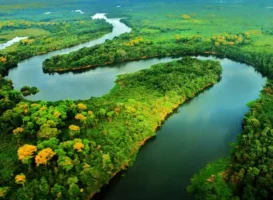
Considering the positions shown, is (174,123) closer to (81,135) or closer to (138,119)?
(138,119)

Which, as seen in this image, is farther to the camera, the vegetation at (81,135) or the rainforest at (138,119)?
the rainforest at (138,119)

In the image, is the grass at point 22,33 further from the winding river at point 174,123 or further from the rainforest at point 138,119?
the winding river at point 174,123

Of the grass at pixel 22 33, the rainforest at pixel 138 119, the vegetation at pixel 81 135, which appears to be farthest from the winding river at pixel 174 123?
the grass at pixel 22 33

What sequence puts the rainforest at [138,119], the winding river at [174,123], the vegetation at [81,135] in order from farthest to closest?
the winding river at [174,123] → the rainforest at [138,119] → the vegetation at [81,135]

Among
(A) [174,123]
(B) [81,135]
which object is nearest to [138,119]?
(A) [174,123]

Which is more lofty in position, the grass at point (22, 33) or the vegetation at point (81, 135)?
the grass at point (22, 33)

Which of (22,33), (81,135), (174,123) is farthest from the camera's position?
(22,33)

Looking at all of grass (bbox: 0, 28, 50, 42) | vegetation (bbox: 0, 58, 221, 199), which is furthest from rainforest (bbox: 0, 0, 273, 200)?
grass (bbox: 0, 28, 50, 42)
